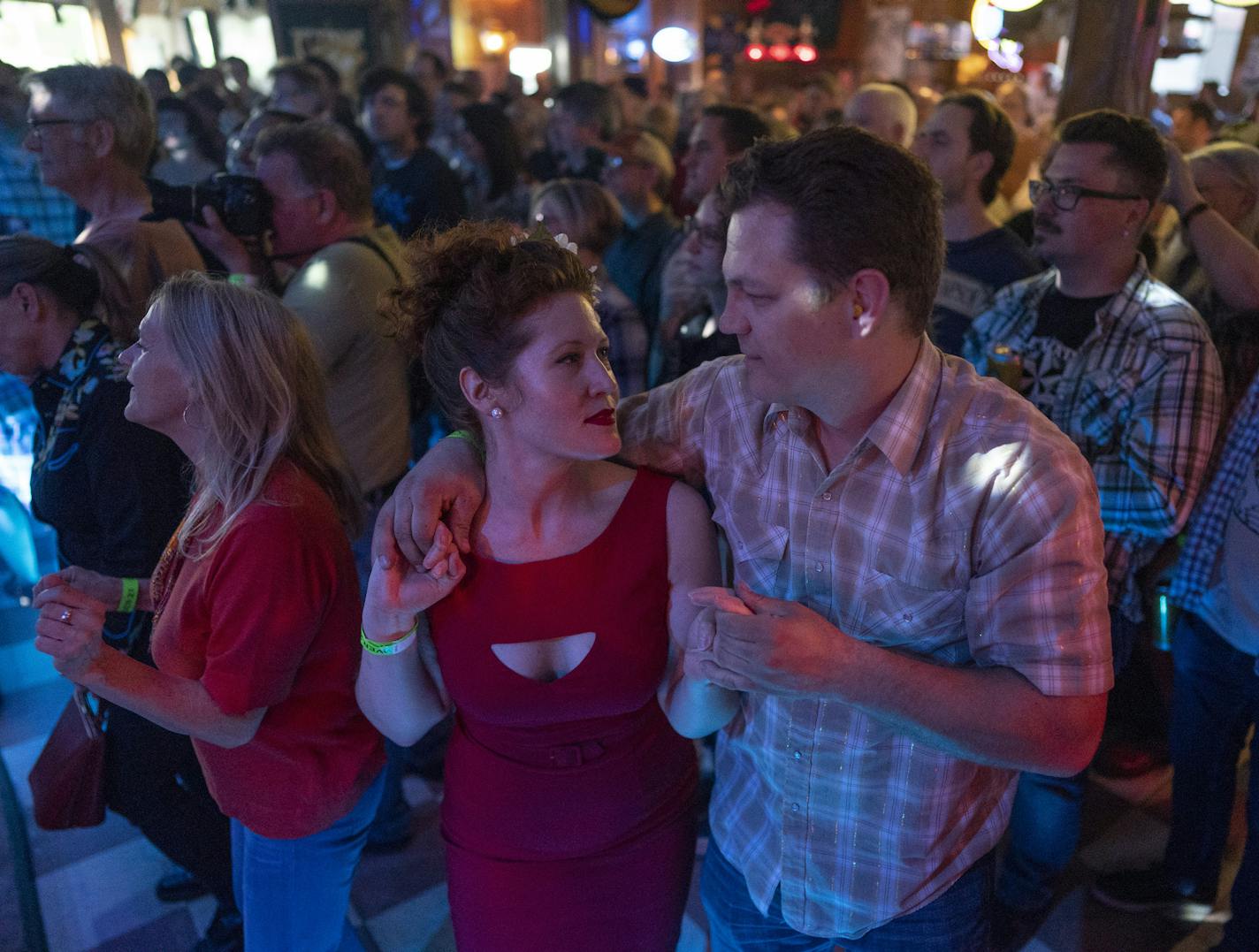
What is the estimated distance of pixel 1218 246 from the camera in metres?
1.98

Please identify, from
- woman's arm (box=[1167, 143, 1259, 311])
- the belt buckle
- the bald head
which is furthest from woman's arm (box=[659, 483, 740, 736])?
the bald head

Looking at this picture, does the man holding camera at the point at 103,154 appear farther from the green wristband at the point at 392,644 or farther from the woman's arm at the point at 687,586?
the woman's arm at the point at 687,586

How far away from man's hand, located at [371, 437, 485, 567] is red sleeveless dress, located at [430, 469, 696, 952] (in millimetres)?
80

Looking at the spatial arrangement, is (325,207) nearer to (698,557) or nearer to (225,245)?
(225,245)

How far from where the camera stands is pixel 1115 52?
296cm

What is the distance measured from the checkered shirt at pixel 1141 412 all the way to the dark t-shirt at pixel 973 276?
2.02 ft

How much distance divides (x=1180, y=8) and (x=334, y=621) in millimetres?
5966

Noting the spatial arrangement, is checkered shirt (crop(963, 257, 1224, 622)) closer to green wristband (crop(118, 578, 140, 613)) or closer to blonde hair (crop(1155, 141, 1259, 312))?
blonde hair (crop(1155, 141, 1259, 312))

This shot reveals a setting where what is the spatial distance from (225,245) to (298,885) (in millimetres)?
1784

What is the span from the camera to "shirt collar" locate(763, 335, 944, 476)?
108 centimetres

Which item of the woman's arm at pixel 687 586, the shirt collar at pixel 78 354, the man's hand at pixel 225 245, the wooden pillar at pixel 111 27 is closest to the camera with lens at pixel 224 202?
the man's hand at pixel 225 245

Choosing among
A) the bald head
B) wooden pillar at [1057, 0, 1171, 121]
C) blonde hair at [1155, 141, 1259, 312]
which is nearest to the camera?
blonde hair at [1155, 141, 1259, 312]

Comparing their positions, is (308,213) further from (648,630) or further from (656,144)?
(656,144)

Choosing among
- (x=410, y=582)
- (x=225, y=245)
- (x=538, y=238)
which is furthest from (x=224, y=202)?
(x=410, y=582)
